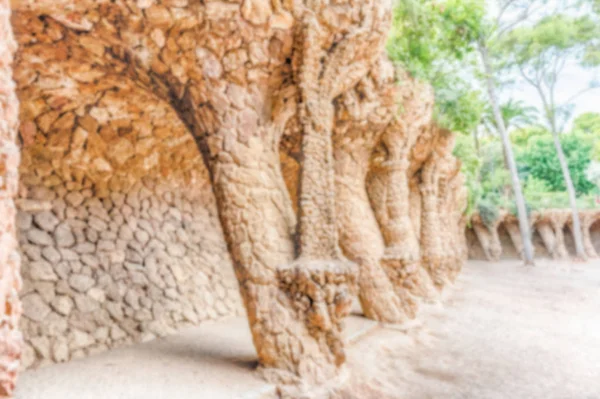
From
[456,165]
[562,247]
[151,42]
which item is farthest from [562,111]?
[151,42]

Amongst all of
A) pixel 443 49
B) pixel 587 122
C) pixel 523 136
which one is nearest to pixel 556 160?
pixel 523 136

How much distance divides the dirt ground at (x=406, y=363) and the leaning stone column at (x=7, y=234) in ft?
5.57

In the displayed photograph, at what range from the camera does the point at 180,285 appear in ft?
18.4

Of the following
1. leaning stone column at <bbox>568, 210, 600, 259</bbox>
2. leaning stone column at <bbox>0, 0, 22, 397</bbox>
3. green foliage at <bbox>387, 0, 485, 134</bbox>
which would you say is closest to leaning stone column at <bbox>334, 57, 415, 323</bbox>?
green foliage at <bbox>387, 0, 485, 134</bbox>

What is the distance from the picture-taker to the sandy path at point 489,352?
4098 millimetres

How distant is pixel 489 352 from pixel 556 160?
23715 millimetres

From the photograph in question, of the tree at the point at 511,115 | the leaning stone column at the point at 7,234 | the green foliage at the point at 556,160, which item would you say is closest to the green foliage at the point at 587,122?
the green foliage at the point at 556,160

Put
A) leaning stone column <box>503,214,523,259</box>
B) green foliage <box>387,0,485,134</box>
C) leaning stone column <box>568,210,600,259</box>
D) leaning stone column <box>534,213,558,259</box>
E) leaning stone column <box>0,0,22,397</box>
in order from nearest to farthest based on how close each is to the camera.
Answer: leaning stone column <box>0,0,22,397</box>
green foliage <box>387,0,485,134</box>
leaning stone column <box>568,210,600,259</box>
leaning stone column <box>534,213,558,259</box>
leaning stone column <box>503,214,523,259</box>

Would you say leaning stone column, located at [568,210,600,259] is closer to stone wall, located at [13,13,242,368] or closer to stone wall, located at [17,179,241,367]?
stone wall, located at [17,179,241,367]

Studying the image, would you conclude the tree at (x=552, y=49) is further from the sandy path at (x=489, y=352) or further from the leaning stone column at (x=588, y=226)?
the sandy path at (x=489, y=352)

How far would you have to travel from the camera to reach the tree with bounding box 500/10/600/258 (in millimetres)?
16766

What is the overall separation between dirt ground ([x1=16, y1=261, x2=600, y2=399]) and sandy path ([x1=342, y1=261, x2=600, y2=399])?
14 millimetres

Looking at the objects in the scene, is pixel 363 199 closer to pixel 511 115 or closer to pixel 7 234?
pixel 7 234

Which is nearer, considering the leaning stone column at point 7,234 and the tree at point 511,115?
the leaning stone column at point 7,234
